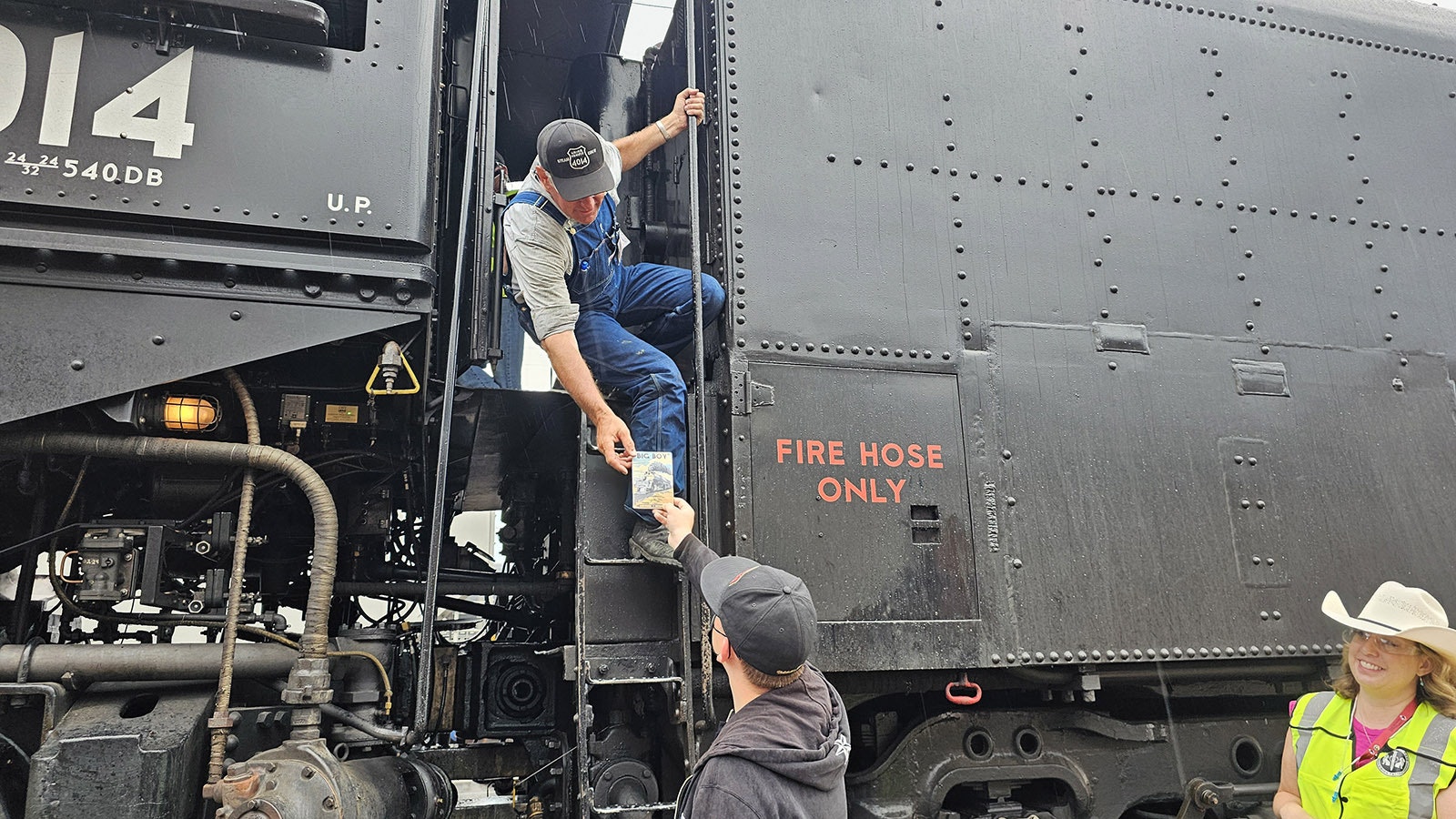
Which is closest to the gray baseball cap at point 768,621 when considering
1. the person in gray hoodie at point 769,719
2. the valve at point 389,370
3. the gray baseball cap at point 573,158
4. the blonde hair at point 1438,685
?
the person in gray hoodie at point 769,719

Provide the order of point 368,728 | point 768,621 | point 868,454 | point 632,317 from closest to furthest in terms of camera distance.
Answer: point 768,621
point 368,728
point 868,454
point 632,317

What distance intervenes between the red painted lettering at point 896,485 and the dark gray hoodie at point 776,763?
4.23 ft

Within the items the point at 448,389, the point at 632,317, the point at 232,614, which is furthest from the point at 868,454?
the point at 232,614

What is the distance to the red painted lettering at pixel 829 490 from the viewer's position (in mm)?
2980

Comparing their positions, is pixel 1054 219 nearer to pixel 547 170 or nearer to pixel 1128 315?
pixel 1128 315

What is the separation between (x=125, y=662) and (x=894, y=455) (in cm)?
240

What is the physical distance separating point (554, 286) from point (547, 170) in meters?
0.36

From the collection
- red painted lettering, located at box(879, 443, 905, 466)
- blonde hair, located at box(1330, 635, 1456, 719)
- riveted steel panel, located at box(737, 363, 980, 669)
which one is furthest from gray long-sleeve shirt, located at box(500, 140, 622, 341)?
blonde hair, located at box(1330, 635, 1456, 719)

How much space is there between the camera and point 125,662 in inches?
107

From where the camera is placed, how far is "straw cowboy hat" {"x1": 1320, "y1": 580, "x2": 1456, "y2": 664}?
7.68 feet

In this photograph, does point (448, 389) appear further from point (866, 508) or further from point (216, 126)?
point (866, 508)

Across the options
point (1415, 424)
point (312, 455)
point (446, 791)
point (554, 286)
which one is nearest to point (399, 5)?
point (554, 286)

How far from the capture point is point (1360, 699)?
2506 mm

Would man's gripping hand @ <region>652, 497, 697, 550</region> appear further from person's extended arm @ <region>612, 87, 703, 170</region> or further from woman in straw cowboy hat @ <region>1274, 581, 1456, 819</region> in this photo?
woman in straw cowboy hat @ <region>1274, 581, 1456, 819</region>
